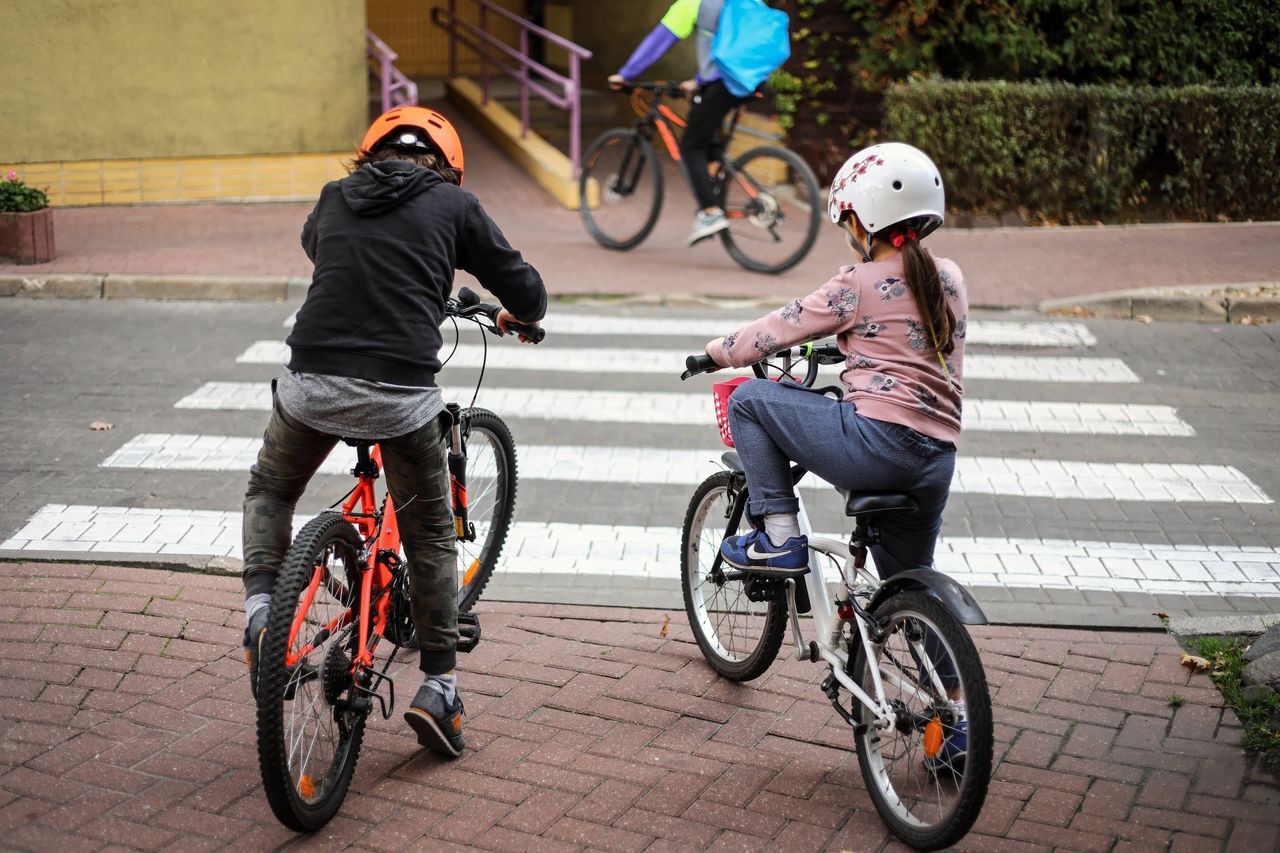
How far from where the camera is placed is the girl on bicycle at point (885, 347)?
4.06m

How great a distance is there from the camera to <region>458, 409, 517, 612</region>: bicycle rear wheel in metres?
5.42

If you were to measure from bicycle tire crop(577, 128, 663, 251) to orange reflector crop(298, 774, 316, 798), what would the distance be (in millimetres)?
8704

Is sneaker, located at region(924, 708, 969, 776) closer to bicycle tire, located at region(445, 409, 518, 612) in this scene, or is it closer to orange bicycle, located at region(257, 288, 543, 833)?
orange bicycle, located at region(257, 288, 543, 833)

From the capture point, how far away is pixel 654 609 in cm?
572

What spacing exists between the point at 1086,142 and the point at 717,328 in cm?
587

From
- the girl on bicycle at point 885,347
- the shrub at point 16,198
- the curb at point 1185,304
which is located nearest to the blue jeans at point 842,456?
the girl on bicycle at point 885,347

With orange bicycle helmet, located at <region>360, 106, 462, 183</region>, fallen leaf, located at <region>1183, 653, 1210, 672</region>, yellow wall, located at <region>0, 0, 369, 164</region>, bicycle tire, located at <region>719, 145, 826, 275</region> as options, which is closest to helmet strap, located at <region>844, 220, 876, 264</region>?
orange bicycle helmet, located at <region>360, 106, 462, 183</region>

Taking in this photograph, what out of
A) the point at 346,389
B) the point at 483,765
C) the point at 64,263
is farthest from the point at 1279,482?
the point at 64,263

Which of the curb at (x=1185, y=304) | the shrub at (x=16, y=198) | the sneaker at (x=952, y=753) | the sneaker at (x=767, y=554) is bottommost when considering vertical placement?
the curb at (x=1185, y=304)

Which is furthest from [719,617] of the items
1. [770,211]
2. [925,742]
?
[770,211]

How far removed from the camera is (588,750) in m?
4.46

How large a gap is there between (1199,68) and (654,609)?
1214 cm

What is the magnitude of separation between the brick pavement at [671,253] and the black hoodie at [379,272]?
7.00m

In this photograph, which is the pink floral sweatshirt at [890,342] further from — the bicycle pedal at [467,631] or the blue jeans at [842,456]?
the bicycle pedal at [467,631]
